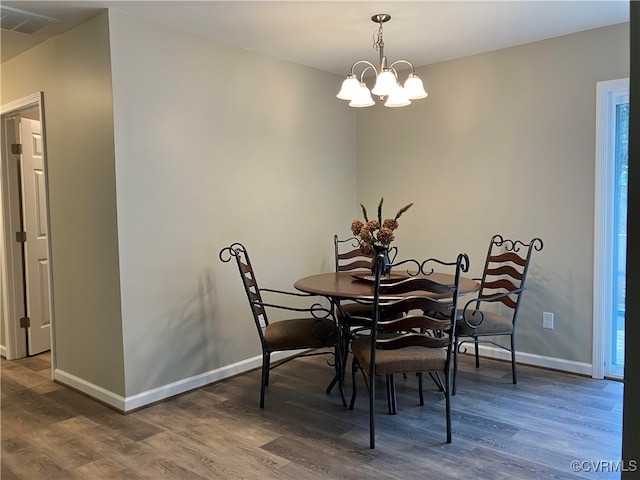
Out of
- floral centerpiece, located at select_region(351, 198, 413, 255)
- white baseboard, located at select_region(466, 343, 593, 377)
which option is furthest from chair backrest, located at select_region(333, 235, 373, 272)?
white baseboard, located at select_region(466, 343, 593, 377)

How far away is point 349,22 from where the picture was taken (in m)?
3.15

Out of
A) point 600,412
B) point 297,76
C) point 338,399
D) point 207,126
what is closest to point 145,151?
point 207,126

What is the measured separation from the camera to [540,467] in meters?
2.31

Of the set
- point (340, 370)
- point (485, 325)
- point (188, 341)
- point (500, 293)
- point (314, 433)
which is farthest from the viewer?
point (500, 293)

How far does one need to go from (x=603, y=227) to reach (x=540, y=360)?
1.06m

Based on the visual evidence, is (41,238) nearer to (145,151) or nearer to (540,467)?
(145,151)

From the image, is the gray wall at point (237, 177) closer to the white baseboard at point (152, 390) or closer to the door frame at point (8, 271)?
the white baseboard at point (152, 390)

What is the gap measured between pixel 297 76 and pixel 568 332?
284 cm

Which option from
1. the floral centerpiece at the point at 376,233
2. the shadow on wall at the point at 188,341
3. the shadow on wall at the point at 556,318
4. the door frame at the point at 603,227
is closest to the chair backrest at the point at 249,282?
the shadow on wall at the point at 188,341

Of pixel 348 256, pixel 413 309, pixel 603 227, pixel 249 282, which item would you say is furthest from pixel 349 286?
pixel 603 227

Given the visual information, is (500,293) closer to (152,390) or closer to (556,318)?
(556,318)

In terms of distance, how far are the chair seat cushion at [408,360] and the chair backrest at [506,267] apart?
1107 mm

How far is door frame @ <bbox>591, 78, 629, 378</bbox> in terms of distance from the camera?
333 centimetres

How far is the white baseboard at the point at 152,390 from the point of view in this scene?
307cm
